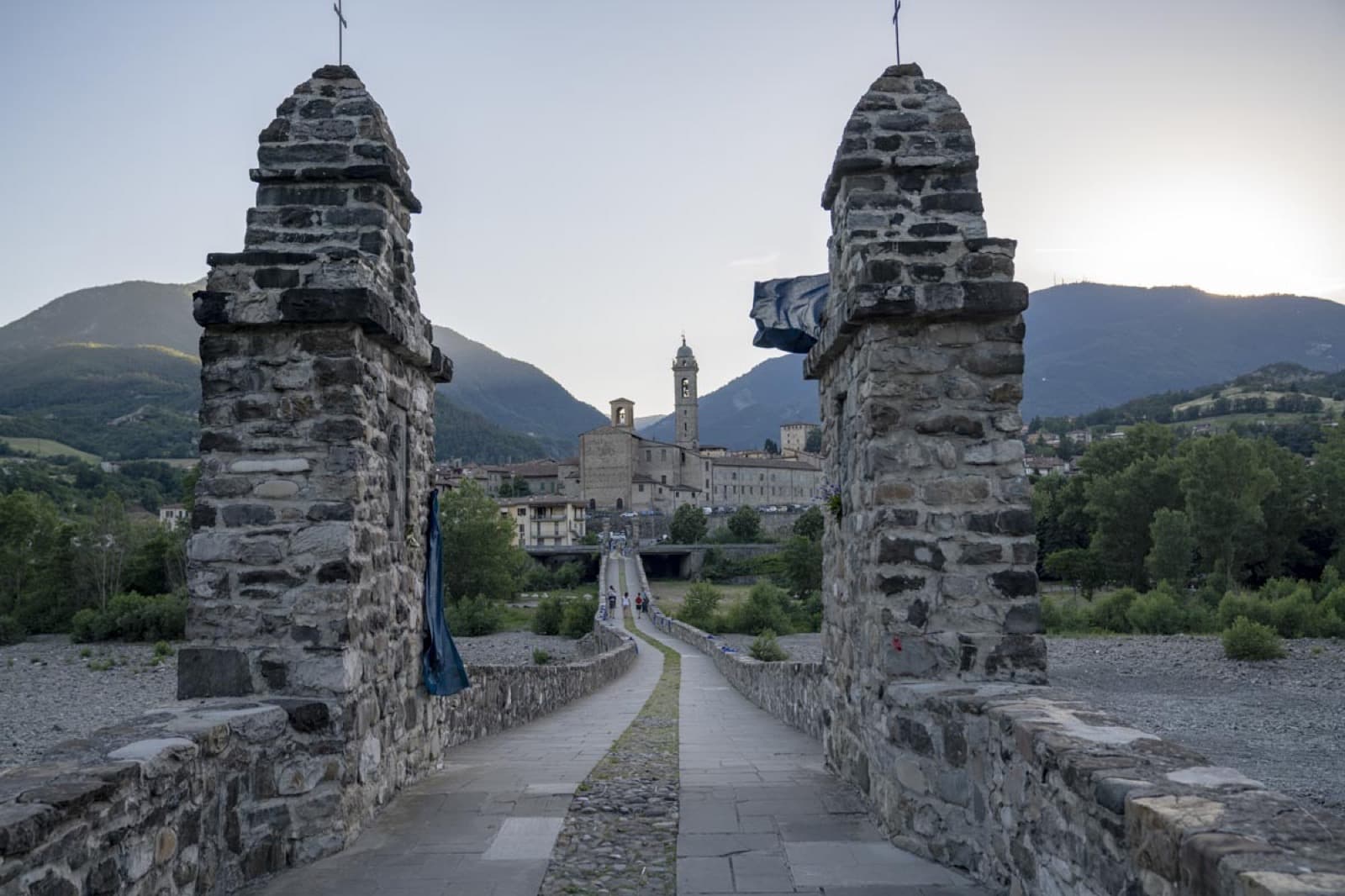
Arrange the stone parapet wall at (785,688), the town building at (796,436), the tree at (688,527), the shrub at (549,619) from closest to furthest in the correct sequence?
the stone parapet wall at (785,688) → the shrub at (549,619) → the tree at (688,527) → the town building at (796,436)

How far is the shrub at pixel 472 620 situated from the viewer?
47469mm

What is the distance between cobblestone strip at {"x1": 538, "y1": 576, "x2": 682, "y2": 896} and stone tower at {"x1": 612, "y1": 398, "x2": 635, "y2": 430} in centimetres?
10398

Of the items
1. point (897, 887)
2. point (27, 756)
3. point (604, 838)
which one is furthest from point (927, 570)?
point (27, 756)

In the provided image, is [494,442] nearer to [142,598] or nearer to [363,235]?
[142,598]

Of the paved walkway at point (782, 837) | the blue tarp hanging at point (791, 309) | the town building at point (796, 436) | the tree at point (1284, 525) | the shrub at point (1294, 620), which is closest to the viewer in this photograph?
the paved walkway at point (782, 837)

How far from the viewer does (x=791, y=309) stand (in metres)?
8.54

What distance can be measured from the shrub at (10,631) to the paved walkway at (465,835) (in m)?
49.0

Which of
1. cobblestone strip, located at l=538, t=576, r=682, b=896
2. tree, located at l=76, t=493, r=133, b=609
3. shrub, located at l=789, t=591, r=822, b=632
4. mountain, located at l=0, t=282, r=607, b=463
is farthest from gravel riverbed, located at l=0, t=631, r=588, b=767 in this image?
mountain, located at l=0, t=282, r=607, b=463

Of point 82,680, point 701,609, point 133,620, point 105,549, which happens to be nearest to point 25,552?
point 105,549

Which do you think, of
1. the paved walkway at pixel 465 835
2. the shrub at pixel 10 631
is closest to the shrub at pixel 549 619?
the shrub at pixel 10 631

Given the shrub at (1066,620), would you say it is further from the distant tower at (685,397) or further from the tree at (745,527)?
the distant tower at (685,397)

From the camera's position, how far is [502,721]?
38.9 feet

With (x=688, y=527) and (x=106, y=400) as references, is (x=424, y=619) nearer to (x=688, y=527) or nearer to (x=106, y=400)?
(x=688, y=527)

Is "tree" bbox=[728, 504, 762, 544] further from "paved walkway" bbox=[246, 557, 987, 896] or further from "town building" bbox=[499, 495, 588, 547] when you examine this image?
"paved walkway" bbox=[246, 557, 987, 896]
